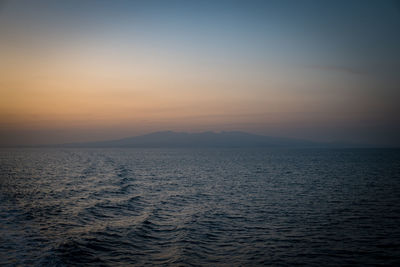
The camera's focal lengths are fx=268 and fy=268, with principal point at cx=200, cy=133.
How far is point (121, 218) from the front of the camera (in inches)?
846

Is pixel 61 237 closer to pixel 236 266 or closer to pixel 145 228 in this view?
pixel 145 228

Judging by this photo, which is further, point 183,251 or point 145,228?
point 145,228

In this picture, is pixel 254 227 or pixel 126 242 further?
pixel 254 227

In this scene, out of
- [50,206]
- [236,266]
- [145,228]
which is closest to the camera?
[236,266]

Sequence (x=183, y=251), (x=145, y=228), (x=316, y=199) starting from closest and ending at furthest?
(x=183, y=251)
(x=145, y=228)
(x=316, y=199)

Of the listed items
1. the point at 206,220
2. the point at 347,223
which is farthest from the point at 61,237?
the point at 347,223

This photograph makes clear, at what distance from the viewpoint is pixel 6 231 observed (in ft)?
55.5

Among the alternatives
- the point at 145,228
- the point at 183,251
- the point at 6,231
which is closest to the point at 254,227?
the point at 183,251

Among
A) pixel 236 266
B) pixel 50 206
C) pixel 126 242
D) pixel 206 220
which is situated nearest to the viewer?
pixel 236 266

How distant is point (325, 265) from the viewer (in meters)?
12.8

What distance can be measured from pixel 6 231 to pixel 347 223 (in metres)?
23.3

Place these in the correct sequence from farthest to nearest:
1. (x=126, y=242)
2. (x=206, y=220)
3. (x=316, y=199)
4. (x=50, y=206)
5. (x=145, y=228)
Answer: (x=316, y=199), (x=50, y=206), (x=206, y=220), (x=145, y=228), (x=126, y=242)

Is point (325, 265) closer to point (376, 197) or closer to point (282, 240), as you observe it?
point (282, 240)

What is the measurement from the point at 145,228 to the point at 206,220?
4829 millimetres
